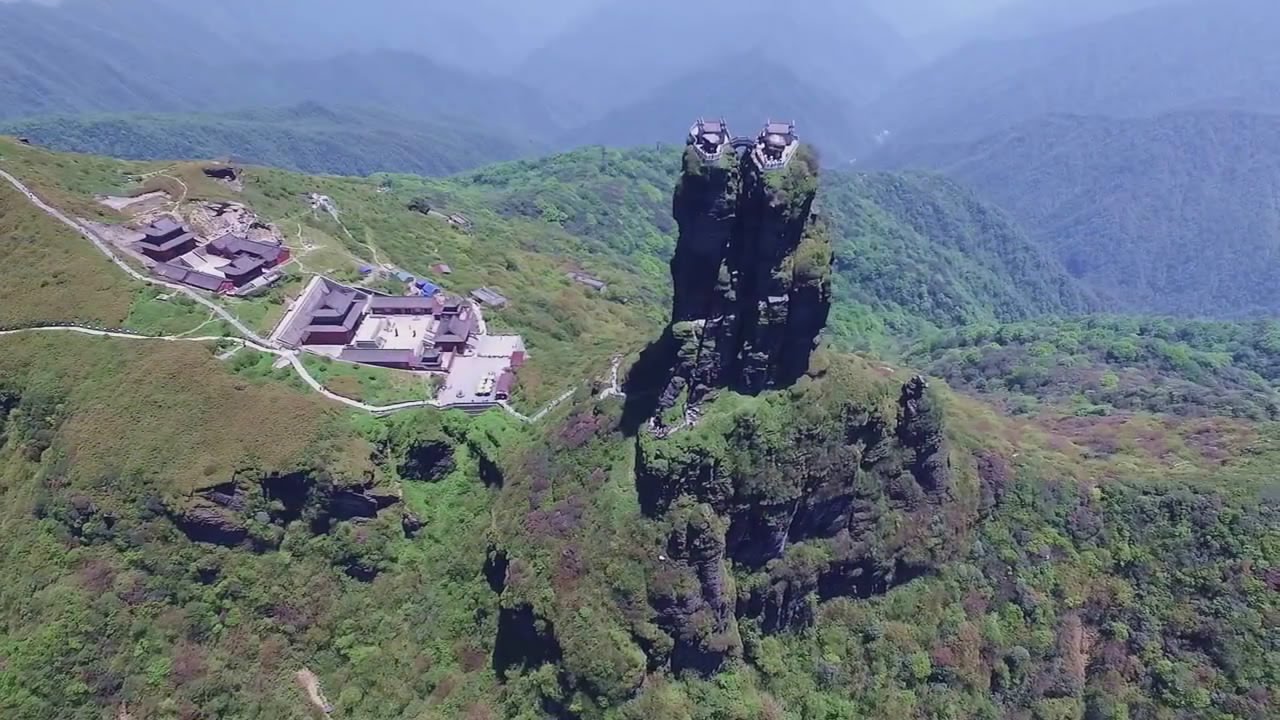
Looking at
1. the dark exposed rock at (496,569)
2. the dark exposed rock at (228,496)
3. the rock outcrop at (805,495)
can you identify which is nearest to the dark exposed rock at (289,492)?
the dark exposed rock at (228,496)

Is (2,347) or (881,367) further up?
(881,367)

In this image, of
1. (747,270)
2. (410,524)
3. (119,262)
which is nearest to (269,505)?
(410,524)

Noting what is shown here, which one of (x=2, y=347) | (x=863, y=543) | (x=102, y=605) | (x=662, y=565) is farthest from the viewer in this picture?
(x=2, y=347)

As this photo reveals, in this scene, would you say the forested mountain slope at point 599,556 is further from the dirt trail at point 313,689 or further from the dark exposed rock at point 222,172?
the dark exposed rock at point 222,172

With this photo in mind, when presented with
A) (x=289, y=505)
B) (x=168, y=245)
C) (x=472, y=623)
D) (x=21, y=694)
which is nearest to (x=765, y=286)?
(x=472, y=623)

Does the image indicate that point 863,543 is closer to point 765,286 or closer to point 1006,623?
point 1006,623

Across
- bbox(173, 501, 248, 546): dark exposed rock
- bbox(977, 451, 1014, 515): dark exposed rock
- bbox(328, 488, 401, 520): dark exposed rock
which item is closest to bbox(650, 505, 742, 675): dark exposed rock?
bbox(328, 488, 401, 520): dark exposed rock
